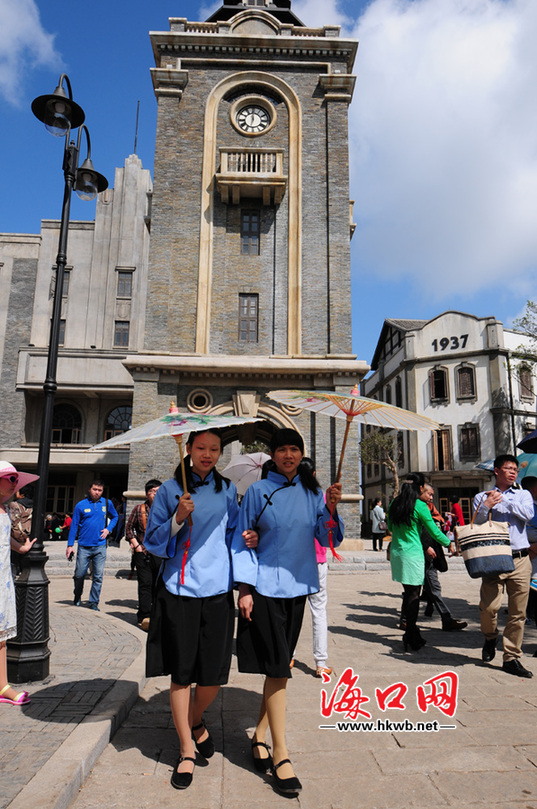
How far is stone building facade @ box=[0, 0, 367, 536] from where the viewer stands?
20.0 meters

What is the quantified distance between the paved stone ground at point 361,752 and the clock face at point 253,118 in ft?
70.8

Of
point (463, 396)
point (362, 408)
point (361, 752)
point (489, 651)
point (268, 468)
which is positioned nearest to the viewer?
point (361, 752)

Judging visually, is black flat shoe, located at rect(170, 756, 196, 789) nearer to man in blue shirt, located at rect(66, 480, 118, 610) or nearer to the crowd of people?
the crowd of people

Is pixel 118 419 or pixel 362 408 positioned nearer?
pixel 362 408

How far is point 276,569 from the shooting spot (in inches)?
139

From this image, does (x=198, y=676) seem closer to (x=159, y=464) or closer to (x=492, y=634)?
(x=492, y=634)

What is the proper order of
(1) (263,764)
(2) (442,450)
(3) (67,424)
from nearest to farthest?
1. (1) (263,764)
2. (3) (67,424)
3. (2) (442,450)

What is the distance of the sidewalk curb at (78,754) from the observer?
2.80m

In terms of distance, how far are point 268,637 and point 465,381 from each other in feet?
113

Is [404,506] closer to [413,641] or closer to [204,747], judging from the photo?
[413,641]

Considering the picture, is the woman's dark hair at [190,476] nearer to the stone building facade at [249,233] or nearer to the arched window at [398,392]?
the stone building facade at [249,233]

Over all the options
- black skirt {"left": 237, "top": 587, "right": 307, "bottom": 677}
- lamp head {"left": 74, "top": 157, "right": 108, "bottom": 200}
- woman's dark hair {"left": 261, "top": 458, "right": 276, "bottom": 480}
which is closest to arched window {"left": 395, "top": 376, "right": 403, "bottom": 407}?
lamp head {"left": 74, "top": 157, "right": 108, "bottom": 200}

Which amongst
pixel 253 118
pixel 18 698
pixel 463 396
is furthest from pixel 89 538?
pixel 463 396

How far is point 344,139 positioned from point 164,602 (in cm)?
2228
